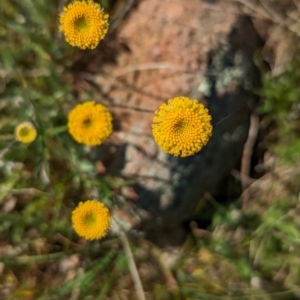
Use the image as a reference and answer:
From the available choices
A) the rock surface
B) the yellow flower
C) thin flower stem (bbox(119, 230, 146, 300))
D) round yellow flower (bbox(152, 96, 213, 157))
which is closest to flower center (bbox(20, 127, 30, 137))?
the yellow flower

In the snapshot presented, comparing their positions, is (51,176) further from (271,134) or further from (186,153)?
(271,134)

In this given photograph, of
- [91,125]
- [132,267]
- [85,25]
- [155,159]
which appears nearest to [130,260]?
[132,267]

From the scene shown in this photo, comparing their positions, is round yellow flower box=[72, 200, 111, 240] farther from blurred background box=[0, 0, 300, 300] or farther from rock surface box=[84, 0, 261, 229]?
rock surface box=[84, 0, 261, 229]

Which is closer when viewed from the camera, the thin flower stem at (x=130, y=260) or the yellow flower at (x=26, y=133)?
the yellow flower at (x=26, y=133)

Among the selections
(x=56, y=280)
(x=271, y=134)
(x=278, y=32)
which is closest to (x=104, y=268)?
(x=56, y=280)

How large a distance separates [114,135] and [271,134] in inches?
40.5

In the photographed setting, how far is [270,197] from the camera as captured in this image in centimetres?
295

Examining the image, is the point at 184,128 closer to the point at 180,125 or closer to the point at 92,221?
the point at 180,125

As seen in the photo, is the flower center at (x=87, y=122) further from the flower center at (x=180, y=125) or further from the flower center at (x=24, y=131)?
the flower center at (x=180, y=125)

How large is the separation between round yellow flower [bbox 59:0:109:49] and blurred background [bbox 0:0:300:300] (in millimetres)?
557

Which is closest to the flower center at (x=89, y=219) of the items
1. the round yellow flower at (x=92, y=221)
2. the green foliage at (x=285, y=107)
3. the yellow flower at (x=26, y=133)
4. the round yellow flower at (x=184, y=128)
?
the round yellow flower at (x=92, y=221)

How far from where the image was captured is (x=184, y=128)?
180 cm

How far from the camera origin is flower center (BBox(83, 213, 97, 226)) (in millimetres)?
2143

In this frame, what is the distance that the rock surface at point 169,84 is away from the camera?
2564 millimetres
